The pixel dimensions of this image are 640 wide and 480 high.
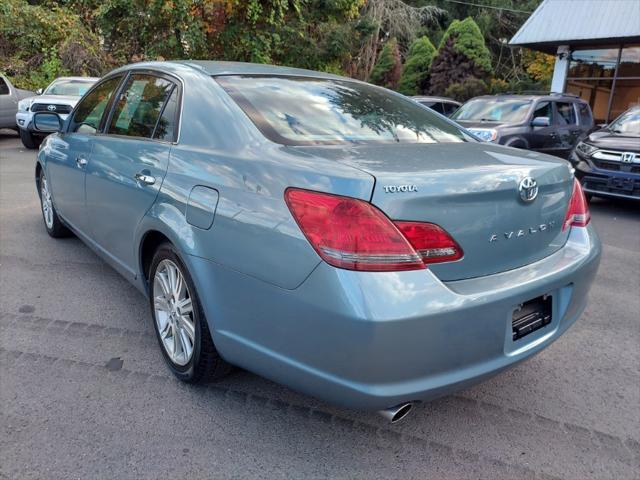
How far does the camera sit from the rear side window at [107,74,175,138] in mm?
3100

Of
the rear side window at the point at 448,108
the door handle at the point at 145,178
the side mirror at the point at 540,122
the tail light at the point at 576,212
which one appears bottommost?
the rear side window at the point at 448,108

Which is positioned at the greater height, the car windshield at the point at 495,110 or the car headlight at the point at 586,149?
the car windshield at the point at 495,110

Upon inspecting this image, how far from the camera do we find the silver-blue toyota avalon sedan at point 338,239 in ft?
6.36

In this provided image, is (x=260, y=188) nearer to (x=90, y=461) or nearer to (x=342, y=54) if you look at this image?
(x=90, y=461)

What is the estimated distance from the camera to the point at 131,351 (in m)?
3.13

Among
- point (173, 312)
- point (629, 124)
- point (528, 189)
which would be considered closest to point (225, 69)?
point (173, 312)

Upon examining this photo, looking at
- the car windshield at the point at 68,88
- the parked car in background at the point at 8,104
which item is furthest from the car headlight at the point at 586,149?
the parked car in background at the point at 8,104

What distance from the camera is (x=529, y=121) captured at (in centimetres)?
916

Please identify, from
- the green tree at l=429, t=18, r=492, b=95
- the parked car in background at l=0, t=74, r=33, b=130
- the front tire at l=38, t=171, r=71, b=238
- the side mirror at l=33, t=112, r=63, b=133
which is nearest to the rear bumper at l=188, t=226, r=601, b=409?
the side mirror at l=33, t=112, r=63, b=133

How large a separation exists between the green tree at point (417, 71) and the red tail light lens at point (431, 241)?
21.7 m

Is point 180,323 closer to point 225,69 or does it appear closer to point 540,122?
point 225,69

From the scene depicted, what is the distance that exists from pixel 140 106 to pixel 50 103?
8.97 meters

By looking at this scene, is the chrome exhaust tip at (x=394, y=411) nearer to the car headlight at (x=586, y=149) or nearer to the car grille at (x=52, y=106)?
the car headlight at (x=586, y=149)

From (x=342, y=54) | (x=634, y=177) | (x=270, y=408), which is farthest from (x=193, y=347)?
(x=342, y=54)
